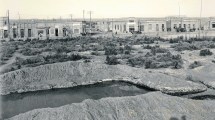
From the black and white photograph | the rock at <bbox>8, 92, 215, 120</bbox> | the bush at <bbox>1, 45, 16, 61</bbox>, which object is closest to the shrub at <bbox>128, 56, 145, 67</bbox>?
the black and white photograph

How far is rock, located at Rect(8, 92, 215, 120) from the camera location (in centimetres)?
1398

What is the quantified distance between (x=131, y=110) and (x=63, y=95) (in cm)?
806

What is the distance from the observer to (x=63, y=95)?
21516 millimetres

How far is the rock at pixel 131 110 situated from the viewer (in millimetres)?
13977

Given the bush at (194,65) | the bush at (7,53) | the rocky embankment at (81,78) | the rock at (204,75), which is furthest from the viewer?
the bush at (7,53)

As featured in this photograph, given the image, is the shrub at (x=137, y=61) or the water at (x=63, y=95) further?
the shrub at (x=137, y=61)

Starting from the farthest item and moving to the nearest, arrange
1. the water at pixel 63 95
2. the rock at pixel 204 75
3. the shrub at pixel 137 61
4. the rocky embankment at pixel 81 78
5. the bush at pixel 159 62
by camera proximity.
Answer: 1. the shrub at pixel 137 61
2. the bush at pixel 159 62
3. the rock at pixel 204 75
4. the rocky embankment at pixel 81 78
5. the water at pixel 63 95

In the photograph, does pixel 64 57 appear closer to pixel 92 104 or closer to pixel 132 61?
pixel 132 61

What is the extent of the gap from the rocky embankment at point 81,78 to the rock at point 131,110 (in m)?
5.52

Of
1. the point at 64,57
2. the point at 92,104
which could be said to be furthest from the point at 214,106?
the point at 64,57

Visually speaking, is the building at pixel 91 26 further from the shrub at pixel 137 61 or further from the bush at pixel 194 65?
the bush at pixel 194 65

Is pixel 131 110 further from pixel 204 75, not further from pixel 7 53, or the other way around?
pixel 7 53

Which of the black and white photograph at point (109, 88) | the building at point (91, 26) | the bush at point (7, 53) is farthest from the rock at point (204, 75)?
the building at point (91, 26)

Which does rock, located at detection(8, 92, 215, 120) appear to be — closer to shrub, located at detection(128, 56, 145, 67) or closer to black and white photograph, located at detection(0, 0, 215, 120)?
black and white photograph, located at detection(0, 0, 215, 120)
